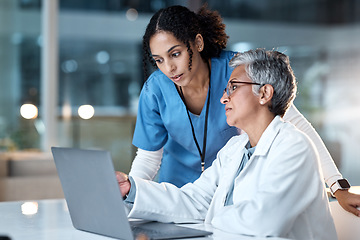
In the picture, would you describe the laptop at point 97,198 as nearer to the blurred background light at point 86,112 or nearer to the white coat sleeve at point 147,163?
the white coat sleeve at point 147,163

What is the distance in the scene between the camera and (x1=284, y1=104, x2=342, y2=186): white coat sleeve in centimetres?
200

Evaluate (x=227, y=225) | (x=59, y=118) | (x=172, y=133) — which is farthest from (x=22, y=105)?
(x=227, y=225)

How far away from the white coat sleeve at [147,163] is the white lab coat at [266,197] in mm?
415

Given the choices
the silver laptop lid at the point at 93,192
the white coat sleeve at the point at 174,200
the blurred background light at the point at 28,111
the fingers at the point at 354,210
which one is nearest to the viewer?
the silver laptop lid at the point at 93,192

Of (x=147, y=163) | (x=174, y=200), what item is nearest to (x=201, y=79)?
(x=147, y=163)

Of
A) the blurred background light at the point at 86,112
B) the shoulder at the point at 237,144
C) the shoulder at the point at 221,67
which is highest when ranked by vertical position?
the shoulder at the point at 221,67

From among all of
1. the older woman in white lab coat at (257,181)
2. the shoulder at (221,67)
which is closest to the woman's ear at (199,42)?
the shoulder at (221,67)

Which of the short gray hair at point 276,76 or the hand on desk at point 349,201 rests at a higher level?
the short gray hair at point 276,76

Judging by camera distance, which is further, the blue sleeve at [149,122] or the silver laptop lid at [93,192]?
the blue sleeve at [149,122]

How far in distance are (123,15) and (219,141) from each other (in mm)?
5028

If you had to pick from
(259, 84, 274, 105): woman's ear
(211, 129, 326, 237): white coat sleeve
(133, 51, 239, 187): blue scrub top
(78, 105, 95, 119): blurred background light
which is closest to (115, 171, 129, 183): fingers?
(211, 129, 326, 237): white coat sleeve

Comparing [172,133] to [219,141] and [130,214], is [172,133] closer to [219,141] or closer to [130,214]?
[219,141]

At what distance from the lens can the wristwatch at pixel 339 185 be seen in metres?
1.90

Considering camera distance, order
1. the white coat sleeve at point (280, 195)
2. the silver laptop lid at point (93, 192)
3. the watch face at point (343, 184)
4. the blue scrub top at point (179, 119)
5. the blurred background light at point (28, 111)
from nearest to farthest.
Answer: the silver laptop lid at point (93, 192) < the white coat sleeve at point (280, 195) < the watch face at point (343, 184) < the blue scrub top at point (179, 119) < the blurred background light at point (28, 111)
